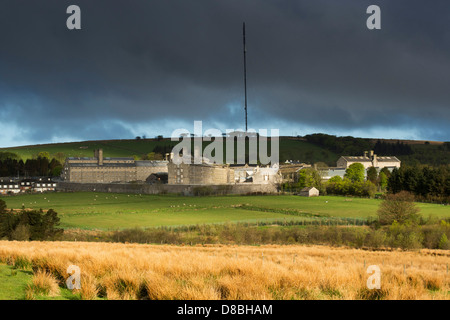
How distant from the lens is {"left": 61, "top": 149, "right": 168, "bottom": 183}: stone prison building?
123 metres

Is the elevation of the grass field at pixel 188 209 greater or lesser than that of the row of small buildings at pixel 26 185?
lesser

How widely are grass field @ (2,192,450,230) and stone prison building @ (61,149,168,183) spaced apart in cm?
3374

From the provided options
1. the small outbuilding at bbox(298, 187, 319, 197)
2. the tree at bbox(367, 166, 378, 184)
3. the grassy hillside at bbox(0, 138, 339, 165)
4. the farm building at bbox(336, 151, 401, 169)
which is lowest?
the small outbuilding at bbox(298, 187, 319, 197)

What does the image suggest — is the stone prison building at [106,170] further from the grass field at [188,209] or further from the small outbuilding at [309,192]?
the small outbuilding at [309,192]

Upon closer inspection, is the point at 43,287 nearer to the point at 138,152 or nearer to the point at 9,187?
the point at 9,187

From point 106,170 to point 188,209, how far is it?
64002 millimetres

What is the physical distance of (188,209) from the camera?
6788 cm

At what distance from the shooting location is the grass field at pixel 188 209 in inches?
2133

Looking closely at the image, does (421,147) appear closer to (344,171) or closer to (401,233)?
(344,171)

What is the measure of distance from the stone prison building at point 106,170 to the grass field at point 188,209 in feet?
111

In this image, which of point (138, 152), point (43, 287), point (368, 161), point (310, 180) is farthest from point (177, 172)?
point (43, 287)

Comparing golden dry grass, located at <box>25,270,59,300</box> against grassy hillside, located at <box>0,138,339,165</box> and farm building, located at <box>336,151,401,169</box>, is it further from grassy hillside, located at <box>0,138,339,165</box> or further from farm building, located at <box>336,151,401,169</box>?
grassy hillside, located at <box>0,138,339,165</box>

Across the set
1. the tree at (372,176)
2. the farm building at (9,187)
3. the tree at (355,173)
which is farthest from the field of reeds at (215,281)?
the farm building at (9,187)

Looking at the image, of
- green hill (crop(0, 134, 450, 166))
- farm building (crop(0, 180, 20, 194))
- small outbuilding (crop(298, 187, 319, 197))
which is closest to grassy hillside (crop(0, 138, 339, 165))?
green hill (crop(0, 134, 450, 166))
